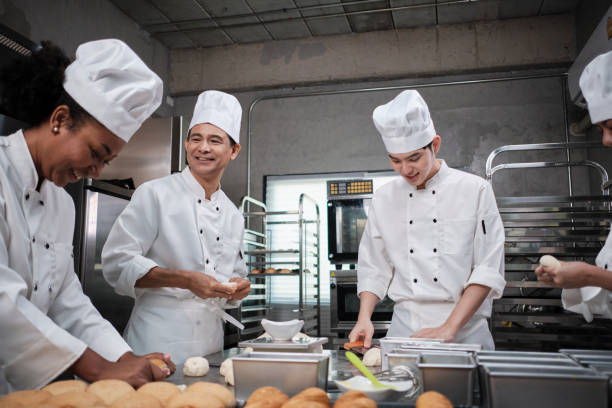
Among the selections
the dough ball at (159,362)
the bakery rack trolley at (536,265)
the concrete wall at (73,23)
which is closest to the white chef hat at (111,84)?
the dough ball at (159,362)

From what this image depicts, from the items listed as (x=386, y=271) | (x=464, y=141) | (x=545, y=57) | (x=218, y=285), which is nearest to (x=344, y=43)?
(x=464, y=141)

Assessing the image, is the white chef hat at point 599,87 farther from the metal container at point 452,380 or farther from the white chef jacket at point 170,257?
the white chef jacket at point 170,257

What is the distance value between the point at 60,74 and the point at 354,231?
324 cm

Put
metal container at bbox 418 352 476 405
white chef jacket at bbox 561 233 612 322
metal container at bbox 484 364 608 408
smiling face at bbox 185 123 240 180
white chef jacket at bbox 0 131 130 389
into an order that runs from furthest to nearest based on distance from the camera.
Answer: smiling face at bbox 185 123 240 180 < white chef jacket at bbox 561 233 612 322 < white chef jacket at bbox 0 131 130 389 < metal container at bbox 418 352 476 405 < metal container at bbox 484 364 608 408

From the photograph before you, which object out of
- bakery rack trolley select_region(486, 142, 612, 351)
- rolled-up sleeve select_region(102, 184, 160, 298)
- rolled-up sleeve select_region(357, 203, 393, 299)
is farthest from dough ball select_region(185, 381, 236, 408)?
bakery rack trolley select_region(486, 142, 612, 351)

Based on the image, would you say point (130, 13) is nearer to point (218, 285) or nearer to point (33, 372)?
point (218, 285)

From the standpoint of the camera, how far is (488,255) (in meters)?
1.93

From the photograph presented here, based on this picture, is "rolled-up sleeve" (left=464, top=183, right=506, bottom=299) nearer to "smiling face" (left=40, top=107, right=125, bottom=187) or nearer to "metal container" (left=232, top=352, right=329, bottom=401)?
"metal container" (left=232, top=352, right=329, bottom=401)

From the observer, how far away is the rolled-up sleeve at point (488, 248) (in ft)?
6.06

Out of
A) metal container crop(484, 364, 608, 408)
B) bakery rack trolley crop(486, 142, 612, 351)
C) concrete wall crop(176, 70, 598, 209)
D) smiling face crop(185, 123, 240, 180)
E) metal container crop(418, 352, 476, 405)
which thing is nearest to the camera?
metal container crop(484, 364, 608, 408)

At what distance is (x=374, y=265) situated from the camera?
2186mm

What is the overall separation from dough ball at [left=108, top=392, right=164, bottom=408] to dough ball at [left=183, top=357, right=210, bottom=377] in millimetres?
560

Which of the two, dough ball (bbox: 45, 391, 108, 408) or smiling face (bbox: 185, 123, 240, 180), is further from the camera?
smiling face (bbox: 185, 123, 240, 180)

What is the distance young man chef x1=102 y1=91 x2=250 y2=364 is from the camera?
1.84 m
